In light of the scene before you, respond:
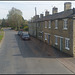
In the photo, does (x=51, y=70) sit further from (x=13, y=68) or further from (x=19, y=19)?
(x=19, y=19)

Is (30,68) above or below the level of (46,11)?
below

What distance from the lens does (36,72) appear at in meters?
12.9

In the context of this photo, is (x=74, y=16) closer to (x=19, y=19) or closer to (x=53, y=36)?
(x=53, y=36)

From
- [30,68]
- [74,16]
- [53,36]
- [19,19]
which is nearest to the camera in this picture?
[30,68]

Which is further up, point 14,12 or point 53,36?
point 14,12

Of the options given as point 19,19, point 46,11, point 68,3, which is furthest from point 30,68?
point 19,19

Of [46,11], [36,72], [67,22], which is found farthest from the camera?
[46,11]

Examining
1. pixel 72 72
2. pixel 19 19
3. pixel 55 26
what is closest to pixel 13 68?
pixel 72 72

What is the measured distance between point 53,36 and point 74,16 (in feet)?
30.2

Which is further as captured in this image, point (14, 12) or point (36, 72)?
point (14, 12)

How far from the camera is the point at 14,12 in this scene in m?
89.3

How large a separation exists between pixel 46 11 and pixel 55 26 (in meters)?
15.6

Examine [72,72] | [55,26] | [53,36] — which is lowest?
[72,72]

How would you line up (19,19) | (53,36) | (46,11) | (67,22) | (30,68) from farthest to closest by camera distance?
(19,19)
(46,11)
(53,36)
(67,22)
(30,68)
